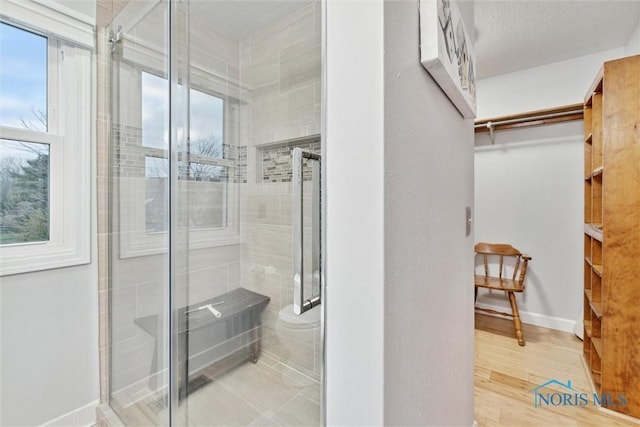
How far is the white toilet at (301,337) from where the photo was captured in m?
0.83

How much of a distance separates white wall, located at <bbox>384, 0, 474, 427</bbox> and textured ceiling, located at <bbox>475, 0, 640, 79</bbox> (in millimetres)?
1386

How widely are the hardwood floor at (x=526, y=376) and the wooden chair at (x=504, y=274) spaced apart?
0.15 meters

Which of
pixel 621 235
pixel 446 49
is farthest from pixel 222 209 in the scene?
pixel 621 235

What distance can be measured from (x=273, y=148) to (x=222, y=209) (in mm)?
313

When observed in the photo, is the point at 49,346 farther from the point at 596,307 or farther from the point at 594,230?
the point at 594,230

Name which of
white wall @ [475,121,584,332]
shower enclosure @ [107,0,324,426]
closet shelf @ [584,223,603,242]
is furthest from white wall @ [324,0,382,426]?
white wall @ [475,121,584,332]

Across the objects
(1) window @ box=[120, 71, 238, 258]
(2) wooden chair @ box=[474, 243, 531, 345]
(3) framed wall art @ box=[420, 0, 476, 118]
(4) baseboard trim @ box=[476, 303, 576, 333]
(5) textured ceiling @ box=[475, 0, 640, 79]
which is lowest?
(4) baseboard trim @ box=[476, 303, 576, 333]

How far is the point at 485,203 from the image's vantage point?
2.91 m

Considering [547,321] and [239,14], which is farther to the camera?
[547,321]

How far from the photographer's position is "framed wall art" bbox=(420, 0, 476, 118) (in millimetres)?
692

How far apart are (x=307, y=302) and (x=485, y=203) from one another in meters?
2.60

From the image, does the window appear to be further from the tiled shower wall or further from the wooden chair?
the wooden chair

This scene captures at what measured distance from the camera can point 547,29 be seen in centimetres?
210

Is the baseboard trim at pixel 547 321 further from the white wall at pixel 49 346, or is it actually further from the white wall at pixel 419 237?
the white wall at pixel 49 346
